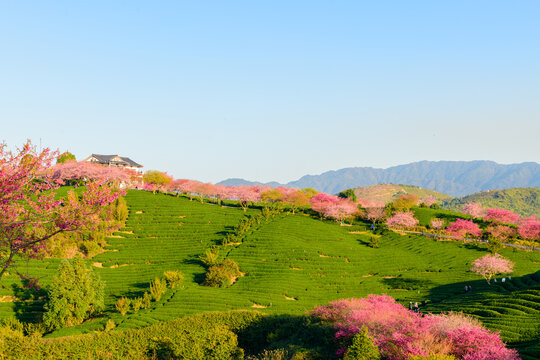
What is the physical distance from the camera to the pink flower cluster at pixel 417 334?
738 inches

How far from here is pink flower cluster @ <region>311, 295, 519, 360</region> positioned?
1875 centimetres

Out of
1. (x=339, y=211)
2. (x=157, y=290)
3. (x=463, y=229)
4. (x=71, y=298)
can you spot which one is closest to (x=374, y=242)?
(x=339, y=211)

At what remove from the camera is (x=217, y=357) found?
23.9 meters

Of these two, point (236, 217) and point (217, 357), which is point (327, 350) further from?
point (236, 217)

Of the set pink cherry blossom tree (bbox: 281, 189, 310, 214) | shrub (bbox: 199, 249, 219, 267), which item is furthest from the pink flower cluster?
pink cherry blossom tree (bbox: 281, 189, 310, 214)

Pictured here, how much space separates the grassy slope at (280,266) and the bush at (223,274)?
140cm

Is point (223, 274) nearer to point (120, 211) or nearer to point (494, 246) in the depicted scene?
point (120, 211)

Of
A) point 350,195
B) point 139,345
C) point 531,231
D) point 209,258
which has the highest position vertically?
point 350,195

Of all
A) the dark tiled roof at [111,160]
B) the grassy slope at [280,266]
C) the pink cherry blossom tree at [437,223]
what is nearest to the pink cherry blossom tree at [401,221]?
the pink cherry blossom tree at [437,223]

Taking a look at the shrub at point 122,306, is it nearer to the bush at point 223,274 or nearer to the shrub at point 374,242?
the bush at point 223,274

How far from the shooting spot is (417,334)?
789 inches

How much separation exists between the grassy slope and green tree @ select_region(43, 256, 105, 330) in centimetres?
181

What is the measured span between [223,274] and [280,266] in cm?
999

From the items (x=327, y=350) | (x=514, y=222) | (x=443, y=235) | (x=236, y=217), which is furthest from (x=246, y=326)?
(x=514, y=222)
